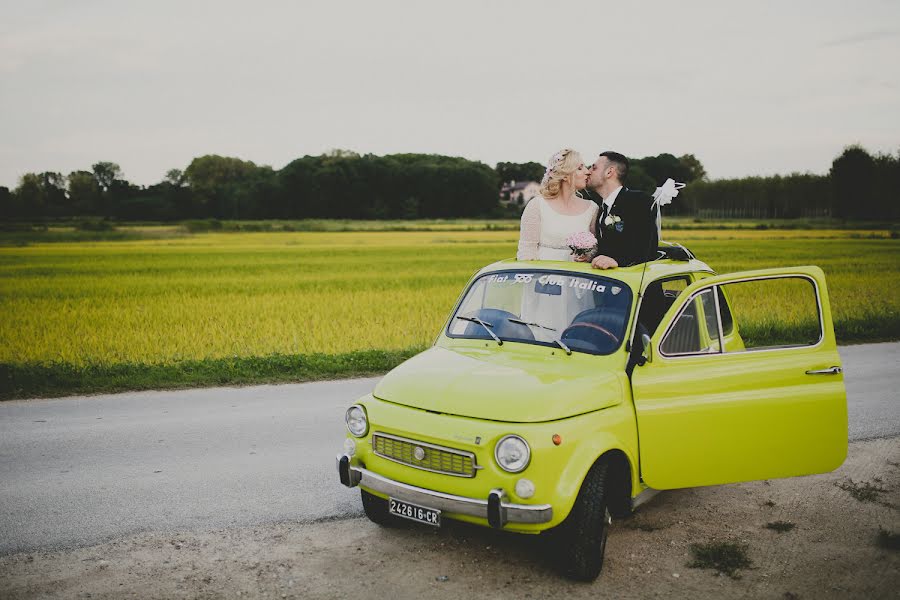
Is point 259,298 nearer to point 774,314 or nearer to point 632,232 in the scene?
point 774,314

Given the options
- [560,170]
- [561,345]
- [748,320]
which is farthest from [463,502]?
[748,320]

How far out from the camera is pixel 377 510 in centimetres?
493

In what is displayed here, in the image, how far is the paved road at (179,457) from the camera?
16.9 ft

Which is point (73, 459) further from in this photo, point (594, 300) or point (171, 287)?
point (171, 287)

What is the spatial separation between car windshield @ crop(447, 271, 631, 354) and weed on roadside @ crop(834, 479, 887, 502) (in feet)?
8.23

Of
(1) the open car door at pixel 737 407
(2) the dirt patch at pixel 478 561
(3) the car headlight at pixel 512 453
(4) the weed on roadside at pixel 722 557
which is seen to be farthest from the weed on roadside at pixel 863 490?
(3) the car headlight at pixel 512 453

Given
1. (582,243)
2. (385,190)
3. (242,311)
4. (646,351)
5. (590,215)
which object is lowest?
(242,311)

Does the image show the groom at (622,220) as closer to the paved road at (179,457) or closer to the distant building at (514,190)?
the paved road at (179,457)

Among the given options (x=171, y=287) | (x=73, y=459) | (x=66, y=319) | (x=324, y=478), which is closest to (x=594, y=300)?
(x=324, y=478)

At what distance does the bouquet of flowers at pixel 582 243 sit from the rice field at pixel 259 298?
655 centimetres

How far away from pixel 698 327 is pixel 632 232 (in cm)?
87

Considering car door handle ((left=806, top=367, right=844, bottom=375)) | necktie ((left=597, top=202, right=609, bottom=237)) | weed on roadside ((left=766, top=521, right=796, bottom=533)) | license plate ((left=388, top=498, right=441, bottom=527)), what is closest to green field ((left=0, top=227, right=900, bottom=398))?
necktie ((left=597, top=202, right=609, bottom=237))

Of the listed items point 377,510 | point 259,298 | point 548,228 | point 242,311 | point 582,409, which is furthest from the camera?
point 259,298

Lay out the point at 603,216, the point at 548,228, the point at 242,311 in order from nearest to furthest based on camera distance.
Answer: the point at 603,216 → the point at 548,228 → the point at 242,311
